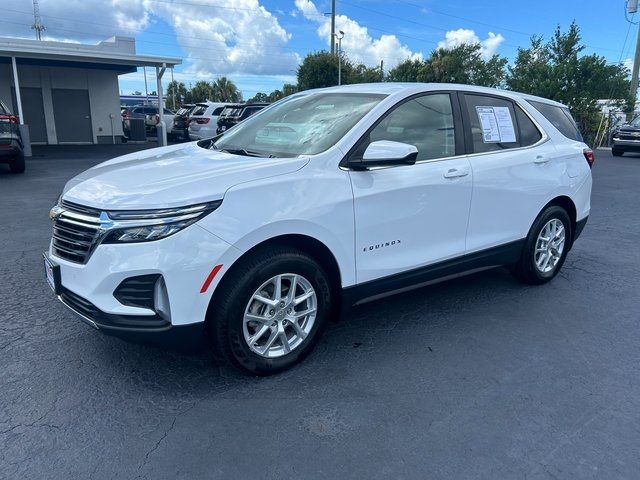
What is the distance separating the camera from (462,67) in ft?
129

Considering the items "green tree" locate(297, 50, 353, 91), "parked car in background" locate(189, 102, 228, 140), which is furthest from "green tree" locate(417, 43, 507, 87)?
"parked car in background" locate(189, 102, 228, 140)

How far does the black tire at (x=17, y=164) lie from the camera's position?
1162cm

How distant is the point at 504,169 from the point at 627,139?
19.4 metres

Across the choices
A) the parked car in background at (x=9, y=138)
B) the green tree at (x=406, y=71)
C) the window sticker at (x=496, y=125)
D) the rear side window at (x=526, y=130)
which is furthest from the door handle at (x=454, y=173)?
the green tree at (x=406, y=71)

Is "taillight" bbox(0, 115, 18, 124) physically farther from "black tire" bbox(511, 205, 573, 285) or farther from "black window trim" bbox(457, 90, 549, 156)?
"black tire" bbox(511, 205, 573, 285)

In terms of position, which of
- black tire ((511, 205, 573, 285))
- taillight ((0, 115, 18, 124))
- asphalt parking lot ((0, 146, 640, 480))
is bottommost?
asphalt parking lot ((0, 146, 640, 480))

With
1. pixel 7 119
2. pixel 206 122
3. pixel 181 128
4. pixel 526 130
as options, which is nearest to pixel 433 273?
pixel 526 130

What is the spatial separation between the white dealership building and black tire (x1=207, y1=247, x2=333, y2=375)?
54.6ft

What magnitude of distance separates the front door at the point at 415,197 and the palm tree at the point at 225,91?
6412 cm

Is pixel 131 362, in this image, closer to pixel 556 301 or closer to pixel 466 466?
pixel 466 466

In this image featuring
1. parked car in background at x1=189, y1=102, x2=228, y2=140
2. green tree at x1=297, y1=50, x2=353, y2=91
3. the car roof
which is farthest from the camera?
green tree at x1=297, y1=50, x2=353, y2=91

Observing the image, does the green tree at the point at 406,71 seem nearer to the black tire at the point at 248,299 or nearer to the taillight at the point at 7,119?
the taillight at the point at 7,119

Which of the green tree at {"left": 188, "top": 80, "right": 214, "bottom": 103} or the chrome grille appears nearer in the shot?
the chrome grille

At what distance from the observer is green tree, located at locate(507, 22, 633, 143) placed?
25047 mm
